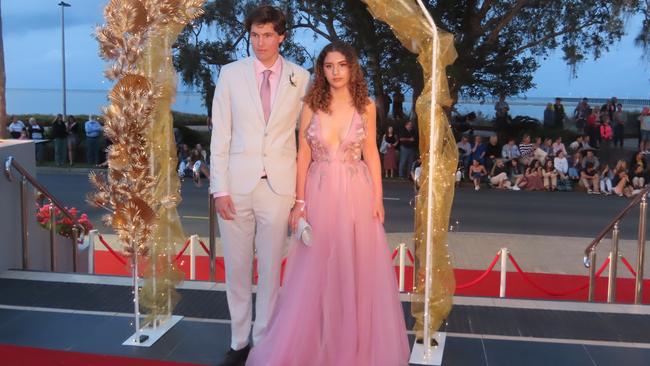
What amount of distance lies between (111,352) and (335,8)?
700 inches

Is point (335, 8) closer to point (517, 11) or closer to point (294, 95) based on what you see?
point (517, 11)

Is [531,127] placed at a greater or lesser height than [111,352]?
greater

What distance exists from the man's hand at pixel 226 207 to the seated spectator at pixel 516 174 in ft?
46.4

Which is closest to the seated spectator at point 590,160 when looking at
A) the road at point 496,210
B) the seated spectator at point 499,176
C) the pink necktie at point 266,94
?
the road at point 496,210

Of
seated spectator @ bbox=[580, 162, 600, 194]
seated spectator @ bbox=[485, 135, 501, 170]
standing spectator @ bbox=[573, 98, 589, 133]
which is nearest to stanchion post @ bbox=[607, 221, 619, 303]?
seated spectator @ bbox=[580, 162, 600, 194]

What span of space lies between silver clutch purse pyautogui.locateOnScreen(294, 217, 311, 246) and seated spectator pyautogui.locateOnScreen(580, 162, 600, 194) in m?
14.3

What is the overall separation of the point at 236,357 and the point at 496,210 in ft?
35.7

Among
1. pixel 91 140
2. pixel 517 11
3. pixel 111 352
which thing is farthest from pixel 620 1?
pixel 111 352

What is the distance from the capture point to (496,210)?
14.1 meters

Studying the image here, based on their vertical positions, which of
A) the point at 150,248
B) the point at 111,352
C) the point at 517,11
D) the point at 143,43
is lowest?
the point at 111,352

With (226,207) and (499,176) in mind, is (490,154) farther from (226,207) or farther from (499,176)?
(226,207)

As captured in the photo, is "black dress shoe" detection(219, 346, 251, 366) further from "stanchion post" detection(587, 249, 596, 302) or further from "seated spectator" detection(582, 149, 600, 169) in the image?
"seated spectator" detection(582, 149, 600, 169)

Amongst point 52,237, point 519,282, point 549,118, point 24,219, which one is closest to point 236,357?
point 24,219

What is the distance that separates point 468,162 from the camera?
59.9 ft
